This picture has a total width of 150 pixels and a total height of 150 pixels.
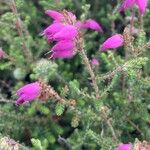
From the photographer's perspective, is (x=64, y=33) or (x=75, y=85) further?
(x=75, y=85)

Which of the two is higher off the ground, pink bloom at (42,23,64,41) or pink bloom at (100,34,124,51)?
pink bloom at (42,23,64,41)

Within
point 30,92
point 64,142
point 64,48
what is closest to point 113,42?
point 64,48

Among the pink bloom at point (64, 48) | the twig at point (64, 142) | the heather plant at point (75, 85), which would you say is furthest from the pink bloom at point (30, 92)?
the twig at point (64, 142)

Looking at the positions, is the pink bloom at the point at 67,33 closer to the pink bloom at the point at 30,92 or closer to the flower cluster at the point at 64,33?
the flower cluster at the point at 64,33

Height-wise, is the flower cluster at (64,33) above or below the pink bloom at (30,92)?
above

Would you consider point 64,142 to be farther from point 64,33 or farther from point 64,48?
point 64,33

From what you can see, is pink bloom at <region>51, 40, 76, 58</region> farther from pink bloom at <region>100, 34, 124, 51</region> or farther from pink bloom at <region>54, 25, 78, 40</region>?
pink bloom at <region>100, 34, 124, 51</region>

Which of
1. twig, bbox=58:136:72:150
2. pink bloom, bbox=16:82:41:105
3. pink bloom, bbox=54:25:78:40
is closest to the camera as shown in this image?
pink bloom, bbox=54:25:78:40

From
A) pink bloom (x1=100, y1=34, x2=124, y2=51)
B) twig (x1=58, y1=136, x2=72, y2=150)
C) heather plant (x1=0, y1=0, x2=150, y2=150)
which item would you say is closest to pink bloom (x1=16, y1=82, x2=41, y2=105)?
heather plant (x1=0, y1=0, x2=150, y2=150)
